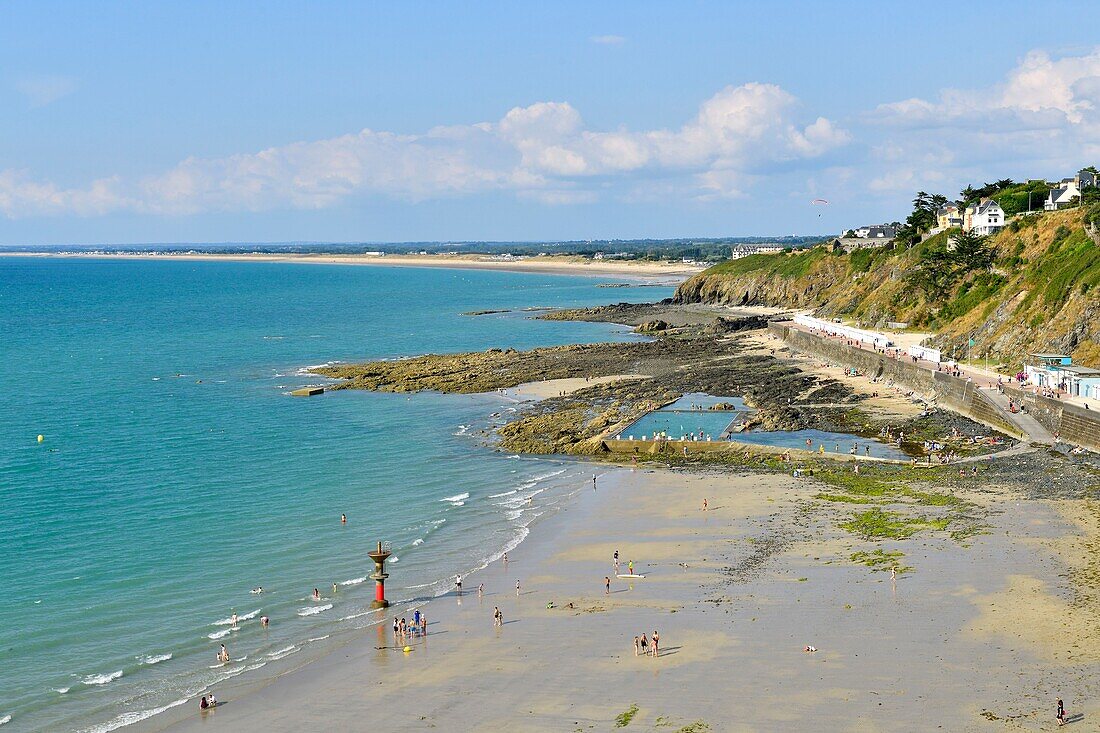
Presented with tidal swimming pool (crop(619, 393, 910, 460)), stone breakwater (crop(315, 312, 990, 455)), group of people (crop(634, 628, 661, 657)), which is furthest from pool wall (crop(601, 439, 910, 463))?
group of people (crop(634, 628, 661, 657))

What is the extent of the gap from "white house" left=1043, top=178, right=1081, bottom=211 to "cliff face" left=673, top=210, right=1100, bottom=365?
33.5 feet

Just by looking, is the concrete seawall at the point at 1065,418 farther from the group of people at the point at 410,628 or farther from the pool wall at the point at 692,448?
the group of people at the point at 410,628

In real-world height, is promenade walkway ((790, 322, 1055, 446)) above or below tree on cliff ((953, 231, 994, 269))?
below

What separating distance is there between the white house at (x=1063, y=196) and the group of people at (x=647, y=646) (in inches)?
3290

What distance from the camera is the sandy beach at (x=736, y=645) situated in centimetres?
2581

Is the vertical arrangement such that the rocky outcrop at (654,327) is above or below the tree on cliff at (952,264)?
below

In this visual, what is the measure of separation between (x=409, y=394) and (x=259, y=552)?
40018mm

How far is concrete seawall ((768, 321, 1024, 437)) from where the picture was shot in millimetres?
57434

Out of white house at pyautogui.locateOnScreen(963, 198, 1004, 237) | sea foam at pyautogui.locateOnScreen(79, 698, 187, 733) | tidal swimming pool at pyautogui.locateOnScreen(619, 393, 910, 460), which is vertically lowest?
sea foam at pyautogui.locateOnScreen(79, 698, 187, 733)

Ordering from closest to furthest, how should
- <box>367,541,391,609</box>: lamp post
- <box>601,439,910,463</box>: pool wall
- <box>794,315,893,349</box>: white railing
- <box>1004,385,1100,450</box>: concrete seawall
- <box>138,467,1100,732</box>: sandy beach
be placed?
<box>138,467,1100,732</box>: sandy beach → <box>367,541,391,609</box>: lamp post → <box>1004,385,1100,450</box>: concrete seawall → <box>601,439,910,463</box>: pool wall → <box>794,315,893,349</box>: white railing

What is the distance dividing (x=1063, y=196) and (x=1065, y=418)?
61345 millimetres

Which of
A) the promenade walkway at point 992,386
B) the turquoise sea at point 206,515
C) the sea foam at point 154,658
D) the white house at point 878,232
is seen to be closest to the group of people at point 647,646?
the turquoise sea at point 206,515

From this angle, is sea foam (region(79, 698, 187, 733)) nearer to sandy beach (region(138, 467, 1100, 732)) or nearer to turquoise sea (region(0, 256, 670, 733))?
turquoise sea (region(0, 256, 670, 733))

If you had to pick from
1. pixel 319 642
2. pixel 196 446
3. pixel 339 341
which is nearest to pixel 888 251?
pixel 339 341
